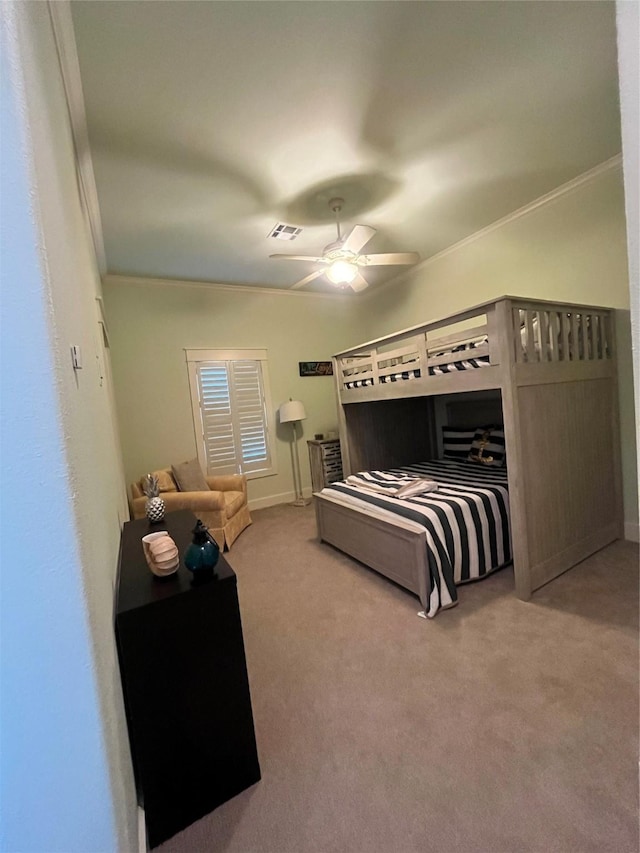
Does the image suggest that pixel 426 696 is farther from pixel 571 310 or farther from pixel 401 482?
pixel 571 310

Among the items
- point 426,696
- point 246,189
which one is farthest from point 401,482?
point 246,189

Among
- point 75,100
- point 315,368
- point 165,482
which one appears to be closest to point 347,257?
point 75,100

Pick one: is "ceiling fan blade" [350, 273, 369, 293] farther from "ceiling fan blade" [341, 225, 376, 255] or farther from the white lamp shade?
the white lamp shade

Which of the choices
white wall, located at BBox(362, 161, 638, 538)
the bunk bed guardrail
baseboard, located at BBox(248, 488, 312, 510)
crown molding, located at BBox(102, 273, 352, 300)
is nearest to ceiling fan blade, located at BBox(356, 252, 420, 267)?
the bunk bed guardrail

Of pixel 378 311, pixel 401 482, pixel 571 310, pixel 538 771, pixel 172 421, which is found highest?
pixel 378 311

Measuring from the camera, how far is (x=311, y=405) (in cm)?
509

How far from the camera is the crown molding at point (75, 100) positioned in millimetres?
1369

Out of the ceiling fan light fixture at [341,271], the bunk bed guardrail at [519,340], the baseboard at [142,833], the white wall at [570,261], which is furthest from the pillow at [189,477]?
the white wall at [570,261]

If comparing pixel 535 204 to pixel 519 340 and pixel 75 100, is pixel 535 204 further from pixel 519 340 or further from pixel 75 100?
pixel 75 100

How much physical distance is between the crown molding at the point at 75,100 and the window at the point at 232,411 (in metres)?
Answer: 1.87

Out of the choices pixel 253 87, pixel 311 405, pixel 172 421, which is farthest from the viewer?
pixel 311 405

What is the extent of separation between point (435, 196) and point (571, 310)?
135cm

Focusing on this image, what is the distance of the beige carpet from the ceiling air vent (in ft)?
9.70

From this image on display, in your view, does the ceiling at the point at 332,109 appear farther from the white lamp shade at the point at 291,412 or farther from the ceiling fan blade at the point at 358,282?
the white lamp shade at the point at 291,412
